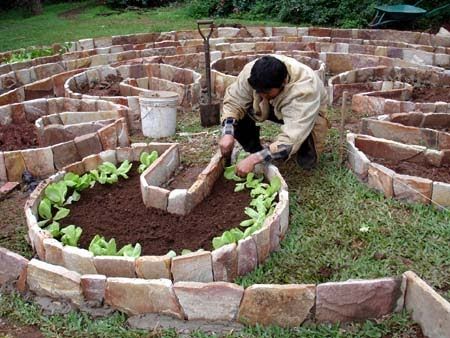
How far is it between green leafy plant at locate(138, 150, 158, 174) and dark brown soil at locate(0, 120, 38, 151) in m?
1.29

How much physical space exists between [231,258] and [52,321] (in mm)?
1012

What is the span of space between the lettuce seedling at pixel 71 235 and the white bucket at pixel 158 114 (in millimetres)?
2053

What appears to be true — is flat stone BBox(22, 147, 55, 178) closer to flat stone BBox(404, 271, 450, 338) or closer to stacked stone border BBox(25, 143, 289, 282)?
stacked stone border BBox(25, 143, 289, 282)

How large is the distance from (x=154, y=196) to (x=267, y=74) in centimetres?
113

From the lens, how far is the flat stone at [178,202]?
12.1 ft

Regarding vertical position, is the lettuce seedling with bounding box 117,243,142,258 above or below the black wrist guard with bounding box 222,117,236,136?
below

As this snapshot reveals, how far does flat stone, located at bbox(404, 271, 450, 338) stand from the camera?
253 centimetres


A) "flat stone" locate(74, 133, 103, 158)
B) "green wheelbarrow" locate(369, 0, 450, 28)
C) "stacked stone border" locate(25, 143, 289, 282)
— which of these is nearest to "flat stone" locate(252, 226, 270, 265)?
"stacked stone border" locate(25, 143, 289, 282)

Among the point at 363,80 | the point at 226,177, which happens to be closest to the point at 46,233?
the point at 226,177

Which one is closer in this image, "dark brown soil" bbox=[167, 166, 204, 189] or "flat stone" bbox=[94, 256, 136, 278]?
"flat stone" bbox=[94, 256, 136, 278]

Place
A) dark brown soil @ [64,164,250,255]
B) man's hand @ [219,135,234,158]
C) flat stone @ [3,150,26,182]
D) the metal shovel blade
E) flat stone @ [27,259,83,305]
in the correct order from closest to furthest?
flat stone @ [27,259,83,305], dark brown soil @ [64,164,250,255], man's hand @ [219,135,234,158], flat stone @ [3,150,26,182], the metal shovel blade

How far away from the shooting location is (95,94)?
255 inches

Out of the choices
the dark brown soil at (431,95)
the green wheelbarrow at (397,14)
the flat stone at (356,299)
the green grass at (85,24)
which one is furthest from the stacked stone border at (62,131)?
the green wheelbarrow at (397,14)

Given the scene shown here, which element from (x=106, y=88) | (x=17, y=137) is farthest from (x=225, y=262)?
(x=106, y=88)
